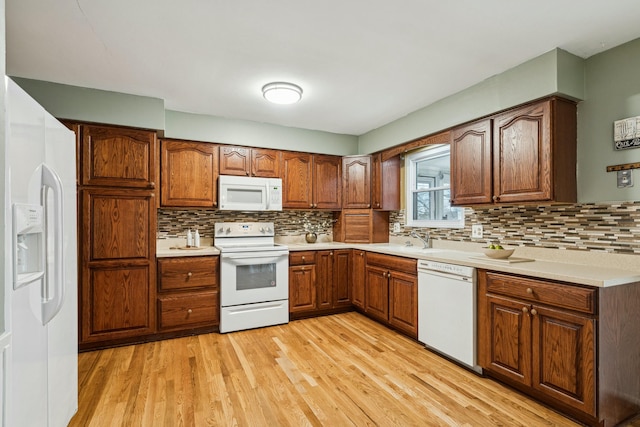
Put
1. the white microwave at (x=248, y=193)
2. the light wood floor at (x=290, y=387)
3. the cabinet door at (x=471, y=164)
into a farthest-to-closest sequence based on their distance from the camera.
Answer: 1. the white microwave at (x=248, y=193)
2. the cabinet door at (x=471, y=164)
3. the light wood floor at (x=290, y=387)

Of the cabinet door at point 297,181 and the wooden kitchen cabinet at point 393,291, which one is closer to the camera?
the wooden kitchen cabinet at point 393,291

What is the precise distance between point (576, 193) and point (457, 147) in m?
1.00

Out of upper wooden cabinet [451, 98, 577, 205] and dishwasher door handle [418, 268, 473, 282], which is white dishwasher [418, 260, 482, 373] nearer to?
dishwasher door handle [418, 268, 473, 282]

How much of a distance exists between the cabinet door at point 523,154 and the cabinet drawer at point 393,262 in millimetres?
934

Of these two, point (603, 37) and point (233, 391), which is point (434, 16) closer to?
point (603, 37)

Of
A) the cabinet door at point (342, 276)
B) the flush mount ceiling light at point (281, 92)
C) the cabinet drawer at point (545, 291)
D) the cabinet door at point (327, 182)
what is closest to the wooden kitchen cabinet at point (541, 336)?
the cabinet drawer at point (545, 291)

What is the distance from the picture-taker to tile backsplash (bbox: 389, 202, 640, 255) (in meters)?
2.12

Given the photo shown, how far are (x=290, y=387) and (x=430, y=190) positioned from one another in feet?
8.72

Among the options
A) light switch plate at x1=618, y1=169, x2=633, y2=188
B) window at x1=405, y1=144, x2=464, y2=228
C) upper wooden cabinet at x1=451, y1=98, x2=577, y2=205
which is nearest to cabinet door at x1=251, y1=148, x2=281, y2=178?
window at x1=405, y1=144, x2=464, y2=228

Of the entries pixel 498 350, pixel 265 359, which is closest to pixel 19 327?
pixel 265 359

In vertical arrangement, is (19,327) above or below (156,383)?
above

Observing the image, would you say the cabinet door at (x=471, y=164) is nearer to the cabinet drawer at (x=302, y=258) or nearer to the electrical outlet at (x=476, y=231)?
the electrical outlet at (x=476, y=231)

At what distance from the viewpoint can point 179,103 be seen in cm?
326

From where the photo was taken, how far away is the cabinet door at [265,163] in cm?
388
